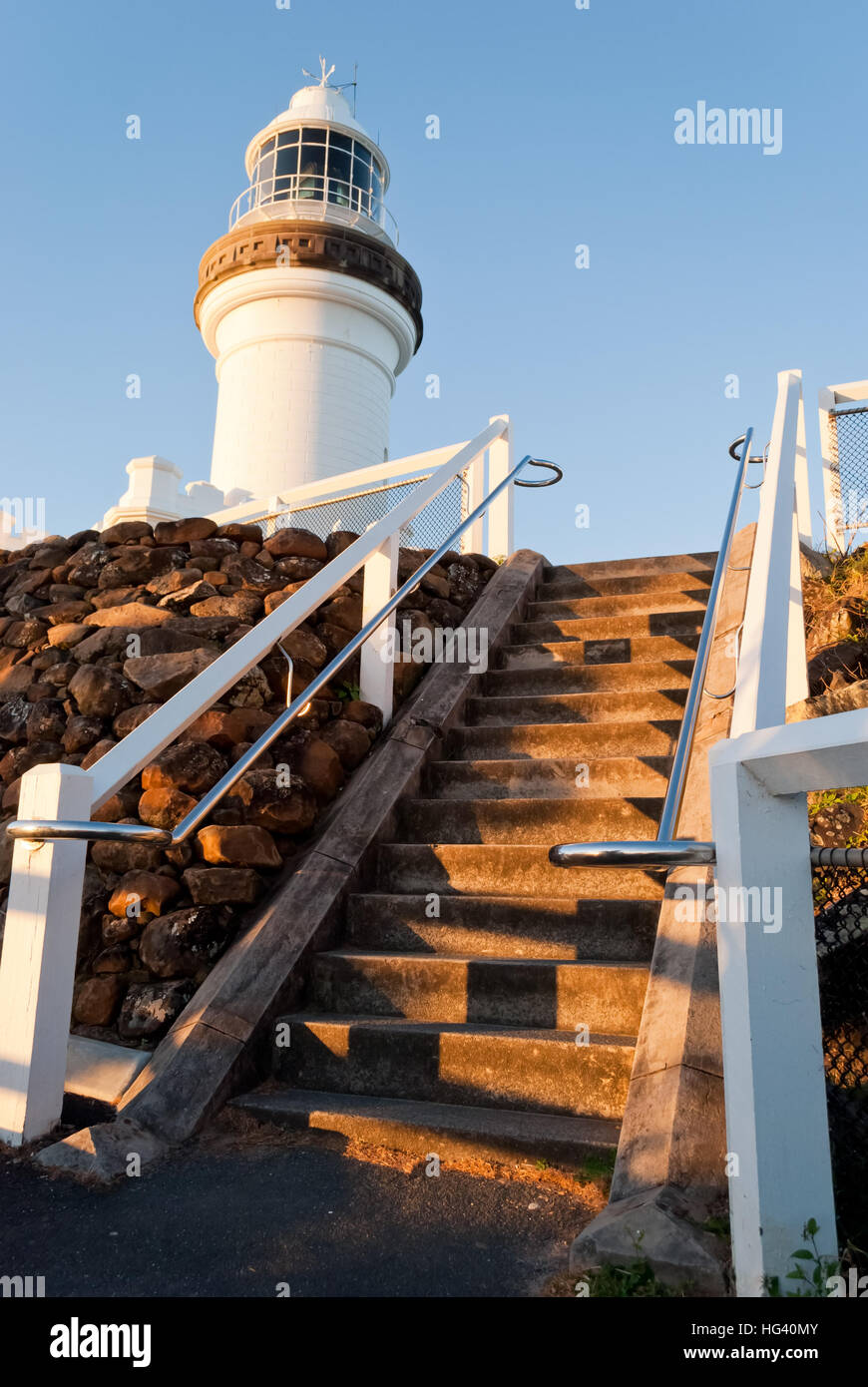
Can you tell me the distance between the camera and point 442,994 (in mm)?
3213

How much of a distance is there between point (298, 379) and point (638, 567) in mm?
9491

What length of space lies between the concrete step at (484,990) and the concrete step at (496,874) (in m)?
0.35

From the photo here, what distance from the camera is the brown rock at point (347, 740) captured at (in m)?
4.36

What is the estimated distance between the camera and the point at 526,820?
3.92 metres

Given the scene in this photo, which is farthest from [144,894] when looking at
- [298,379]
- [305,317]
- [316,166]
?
[316,166]

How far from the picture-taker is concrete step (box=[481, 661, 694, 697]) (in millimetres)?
4695

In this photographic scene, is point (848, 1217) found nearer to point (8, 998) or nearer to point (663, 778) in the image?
point (663, 778)

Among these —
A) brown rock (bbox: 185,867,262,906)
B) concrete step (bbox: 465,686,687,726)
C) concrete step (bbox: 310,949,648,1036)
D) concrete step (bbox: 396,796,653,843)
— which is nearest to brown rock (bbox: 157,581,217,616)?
concrete step (bbox: 465,686,687,726)

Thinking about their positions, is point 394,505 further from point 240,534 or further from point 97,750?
point 97,750

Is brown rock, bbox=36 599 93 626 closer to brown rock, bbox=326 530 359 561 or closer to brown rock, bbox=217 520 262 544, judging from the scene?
brown rock, bbox=217 520 262 544

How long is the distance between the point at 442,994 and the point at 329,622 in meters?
2.23

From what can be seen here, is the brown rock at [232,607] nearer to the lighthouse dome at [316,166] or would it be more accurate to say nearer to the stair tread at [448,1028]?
the stair tread at [448,1028]

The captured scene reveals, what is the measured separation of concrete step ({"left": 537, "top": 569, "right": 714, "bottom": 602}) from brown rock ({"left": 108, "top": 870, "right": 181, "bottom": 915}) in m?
3.25
